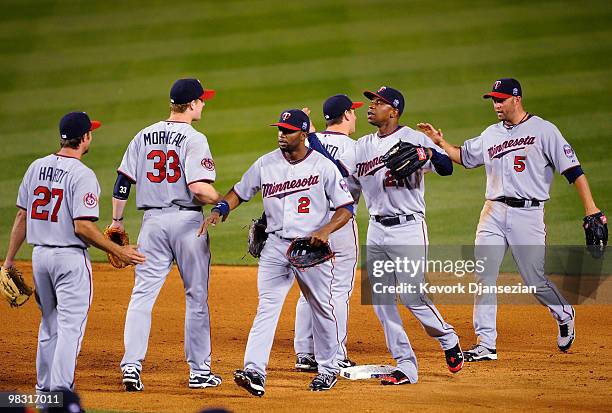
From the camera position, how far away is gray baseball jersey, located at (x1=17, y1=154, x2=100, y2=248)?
6.32 meters

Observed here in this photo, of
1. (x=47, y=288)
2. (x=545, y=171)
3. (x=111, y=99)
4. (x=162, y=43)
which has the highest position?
(x=162, y=43)

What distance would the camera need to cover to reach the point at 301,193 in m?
6.95

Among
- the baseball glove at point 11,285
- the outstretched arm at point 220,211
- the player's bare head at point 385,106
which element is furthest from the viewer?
the player's bare head at point 385,106

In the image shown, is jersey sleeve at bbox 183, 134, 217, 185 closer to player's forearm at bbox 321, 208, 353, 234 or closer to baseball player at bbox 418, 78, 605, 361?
player's forearm at bbox 321, 208, 353, 234

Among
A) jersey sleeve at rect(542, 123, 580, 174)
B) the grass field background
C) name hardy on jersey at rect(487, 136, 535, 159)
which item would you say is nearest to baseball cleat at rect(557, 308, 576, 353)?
jersey sleeve at rect(542, 123, 580, 174)

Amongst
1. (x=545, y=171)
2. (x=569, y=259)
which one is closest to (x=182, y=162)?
(x=545, y=171)

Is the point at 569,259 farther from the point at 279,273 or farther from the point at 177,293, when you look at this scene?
the point at 279,273

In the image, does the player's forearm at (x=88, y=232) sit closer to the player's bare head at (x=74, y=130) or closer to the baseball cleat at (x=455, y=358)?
the player's bare head at (x=74, y=130)

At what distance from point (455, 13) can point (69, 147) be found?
44.4 feet

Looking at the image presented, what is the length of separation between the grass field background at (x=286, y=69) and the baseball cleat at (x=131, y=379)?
211 inches

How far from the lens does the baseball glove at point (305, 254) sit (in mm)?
6754

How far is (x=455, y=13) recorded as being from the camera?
18.9 metres

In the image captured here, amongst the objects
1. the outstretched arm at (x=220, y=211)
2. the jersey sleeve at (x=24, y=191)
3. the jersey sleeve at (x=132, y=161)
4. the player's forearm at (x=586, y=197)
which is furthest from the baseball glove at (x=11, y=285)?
the player's forearm at (x=586, y=197)

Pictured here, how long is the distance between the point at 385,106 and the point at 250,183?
1179 mm
